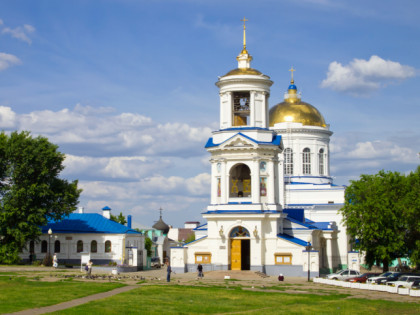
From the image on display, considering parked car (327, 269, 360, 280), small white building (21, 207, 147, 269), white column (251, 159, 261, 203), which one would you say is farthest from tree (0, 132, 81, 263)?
parked car (327, 269, 360, 280)

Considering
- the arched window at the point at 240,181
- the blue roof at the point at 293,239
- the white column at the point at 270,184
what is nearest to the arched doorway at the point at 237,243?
the blue roof at the point at 293,239

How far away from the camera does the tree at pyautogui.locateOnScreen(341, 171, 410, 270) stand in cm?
5225

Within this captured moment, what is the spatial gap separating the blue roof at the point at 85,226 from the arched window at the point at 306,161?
70.7ft

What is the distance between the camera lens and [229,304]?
31.1 meters

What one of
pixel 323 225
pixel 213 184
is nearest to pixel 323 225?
pixel 323 225

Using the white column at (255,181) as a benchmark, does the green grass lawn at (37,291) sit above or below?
below

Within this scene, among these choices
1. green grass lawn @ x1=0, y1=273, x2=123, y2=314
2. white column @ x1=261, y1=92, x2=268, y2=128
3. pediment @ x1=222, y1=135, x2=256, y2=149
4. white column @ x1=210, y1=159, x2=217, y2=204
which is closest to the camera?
green grass lawn @ x1=0, y1=273, x2=123, y2=314

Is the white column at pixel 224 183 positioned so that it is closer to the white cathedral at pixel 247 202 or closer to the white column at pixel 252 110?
the white cathedral at pixel 247 202

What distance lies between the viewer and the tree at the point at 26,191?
55.7m

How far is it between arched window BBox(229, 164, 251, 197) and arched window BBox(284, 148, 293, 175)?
18038mm

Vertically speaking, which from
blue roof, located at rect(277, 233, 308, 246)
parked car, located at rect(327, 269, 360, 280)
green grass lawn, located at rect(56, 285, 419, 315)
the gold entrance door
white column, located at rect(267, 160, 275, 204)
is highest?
white column, located at rect(267, 160, 275, 204)

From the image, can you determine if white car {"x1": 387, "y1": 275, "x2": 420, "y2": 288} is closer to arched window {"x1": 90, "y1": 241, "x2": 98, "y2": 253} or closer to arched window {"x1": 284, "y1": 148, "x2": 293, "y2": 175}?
arched window {"x1": 90, "y1": 241, "x2": 98, "y2": 253}

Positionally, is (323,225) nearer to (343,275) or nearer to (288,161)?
(288,161)

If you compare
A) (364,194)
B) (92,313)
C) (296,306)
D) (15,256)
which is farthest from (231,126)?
(92,313)
